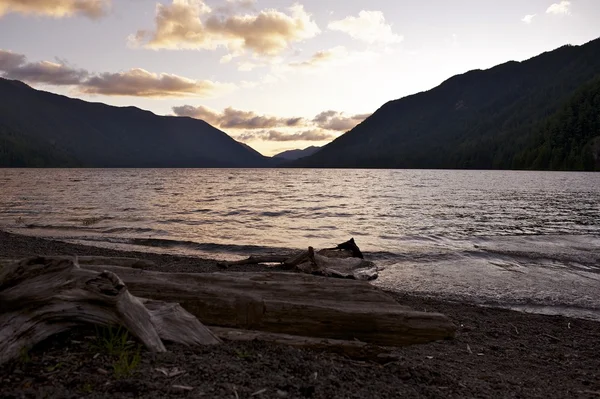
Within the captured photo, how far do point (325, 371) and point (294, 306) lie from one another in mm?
1727

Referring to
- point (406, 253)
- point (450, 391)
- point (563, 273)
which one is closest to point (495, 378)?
point (450, 391)

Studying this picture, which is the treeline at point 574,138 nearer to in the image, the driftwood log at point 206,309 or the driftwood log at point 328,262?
the driftwood log at point 328,262

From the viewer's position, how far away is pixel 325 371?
4.82m

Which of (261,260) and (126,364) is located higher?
(126,364)

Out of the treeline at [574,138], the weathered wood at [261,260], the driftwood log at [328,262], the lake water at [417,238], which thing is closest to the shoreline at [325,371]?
the lake water at [417,238]

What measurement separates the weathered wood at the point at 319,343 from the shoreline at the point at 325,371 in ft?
0.57

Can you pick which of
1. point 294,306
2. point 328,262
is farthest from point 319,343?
point 328,262

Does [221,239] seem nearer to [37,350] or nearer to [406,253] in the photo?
[406,253]

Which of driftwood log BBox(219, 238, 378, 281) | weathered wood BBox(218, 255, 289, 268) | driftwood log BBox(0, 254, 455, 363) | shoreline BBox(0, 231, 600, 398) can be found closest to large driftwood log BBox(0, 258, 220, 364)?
driftwood log BBox(0, 254, 455, 363)

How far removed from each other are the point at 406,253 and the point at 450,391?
1384 cm

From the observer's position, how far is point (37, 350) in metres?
4.62

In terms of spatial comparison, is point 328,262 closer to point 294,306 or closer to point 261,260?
point 261,260

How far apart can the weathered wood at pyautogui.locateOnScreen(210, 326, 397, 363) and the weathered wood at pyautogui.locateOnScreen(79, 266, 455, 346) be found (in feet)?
1.39

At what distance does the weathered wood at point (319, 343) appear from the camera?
5.60m
